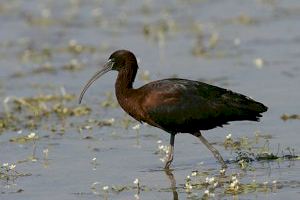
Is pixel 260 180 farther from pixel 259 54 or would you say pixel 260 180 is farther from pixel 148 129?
pixel 259 54

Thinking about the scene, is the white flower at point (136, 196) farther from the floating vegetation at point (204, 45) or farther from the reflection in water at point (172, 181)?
the floating vegetation at point (204, 45)

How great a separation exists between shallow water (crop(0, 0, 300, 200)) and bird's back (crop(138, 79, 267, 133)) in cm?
57

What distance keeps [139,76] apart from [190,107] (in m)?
6.41

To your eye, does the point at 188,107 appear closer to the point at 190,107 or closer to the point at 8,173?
the point at 190,107

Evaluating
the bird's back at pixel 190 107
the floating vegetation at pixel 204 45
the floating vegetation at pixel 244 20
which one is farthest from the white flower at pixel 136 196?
the floating vegetation at pixel 244 20

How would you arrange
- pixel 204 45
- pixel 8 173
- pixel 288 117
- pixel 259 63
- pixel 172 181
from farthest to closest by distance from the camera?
pixel 204 45
pixel 259 63
pixel 288 117
pixel 8 173
pixel 172 181

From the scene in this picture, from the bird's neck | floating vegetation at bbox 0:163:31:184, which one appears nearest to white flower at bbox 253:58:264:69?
the bird's neck

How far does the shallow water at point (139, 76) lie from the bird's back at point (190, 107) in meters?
0.57

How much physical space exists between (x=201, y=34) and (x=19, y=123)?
777 cm

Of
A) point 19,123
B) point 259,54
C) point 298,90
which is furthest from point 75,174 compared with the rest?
point 259,54

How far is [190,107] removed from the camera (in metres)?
12.0

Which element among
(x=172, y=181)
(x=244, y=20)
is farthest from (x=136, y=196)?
(x=244, y=20)

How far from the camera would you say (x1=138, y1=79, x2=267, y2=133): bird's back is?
11.9 metres

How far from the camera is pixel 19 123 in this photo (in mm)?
15250
